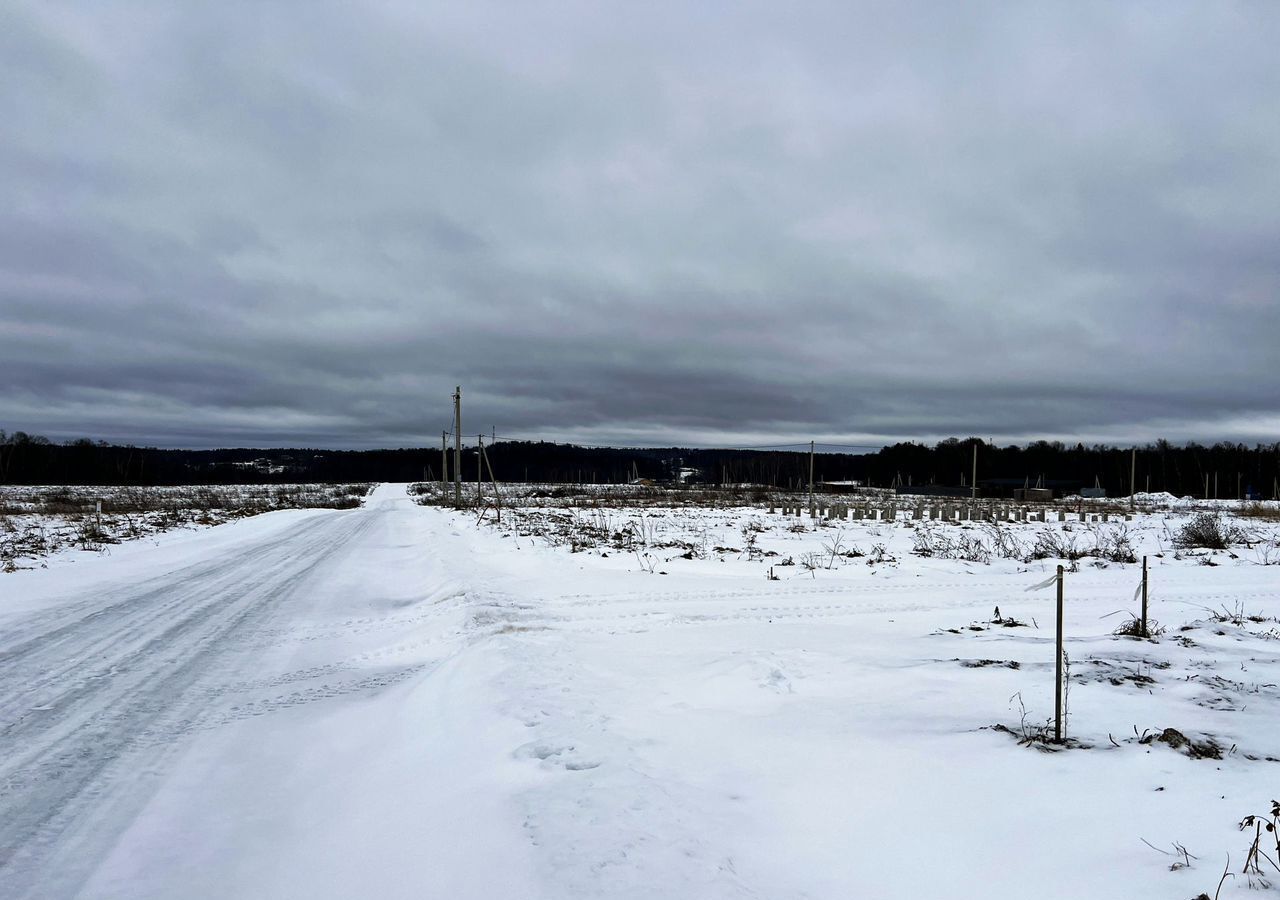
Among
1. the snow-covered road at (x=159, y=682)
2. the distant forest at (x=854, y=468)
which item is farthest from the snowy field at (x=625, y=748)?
the distant forest at (x=854, y=468)

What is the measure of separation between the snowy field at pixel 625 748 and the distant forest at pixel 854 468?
71.0 meters

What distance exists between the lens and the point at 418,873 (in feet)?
9.97

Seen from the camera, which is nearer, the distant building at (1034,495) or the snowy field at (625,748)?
the snowy field at (625,748)

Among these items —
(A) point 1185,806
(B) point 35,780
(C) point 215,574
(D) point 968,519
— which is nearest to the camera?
(A) point 1185,806

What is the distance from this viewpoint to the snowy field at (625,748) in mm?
3027

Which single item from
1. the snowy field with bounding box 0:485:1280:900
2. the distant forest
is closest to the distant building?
the distant forest

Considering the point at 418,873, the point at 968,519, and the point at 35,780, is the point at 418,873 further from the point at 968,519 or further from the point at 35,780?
the point at 968,519

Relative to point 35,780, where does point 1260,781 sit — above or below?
above

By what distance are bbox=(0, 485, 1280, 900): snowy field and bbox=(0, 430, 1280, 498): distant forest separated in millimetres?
71043

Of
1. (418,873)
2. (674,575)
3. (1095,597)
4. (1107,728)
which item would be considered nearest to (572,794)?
(418,873)

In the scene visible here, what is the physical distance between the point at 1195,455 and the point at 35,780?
13157cm

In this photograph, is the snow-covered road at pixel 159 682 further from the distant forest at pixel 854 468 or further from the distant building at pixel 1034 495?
the distant forest at pixel 854 468

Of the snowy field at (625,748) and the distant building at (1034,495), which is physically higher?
the snowy field at (625,748)

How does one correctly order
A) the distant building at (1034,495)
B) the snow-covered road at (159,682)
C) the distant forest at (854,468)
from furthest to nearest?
Answer: the distant forest at (854,468) < the distant building at (1034,495) < the snow-covered road at (159,682)
